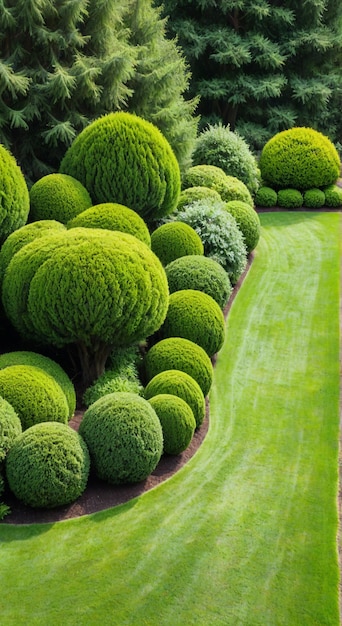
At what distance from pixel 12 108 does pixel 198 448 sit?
10005 mm

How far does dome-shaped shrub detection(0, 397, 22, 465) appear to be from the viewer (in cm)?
785

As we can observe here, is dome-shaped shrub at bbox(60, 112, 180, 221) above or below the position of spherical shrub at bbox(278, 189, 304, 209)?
above

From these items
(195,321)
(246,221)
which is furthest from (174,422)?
(246,221)

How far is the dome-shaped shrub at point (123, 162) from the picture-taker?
41.9 feet

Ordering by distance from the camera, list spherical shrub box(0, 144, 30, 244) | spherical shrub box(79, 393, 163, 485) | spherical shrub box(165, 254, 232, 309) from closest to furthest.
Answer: spherical shrub box(79, 393, 163, 485) → spherical shrub box(0, 144, 30, 244) → spherical shrub box(165, 254, 232, 309)

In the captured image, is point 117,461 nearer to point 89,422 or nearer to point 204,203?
point 89,422

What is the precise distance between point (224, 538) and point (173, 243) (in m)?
7.32

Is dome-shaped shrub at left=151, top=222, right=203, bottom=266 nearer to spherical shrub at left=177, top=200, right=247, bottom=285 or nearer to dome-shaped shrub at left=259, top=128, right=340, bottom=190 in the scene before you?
spherical shrub at left=177, top=200, right=247, bottom=285

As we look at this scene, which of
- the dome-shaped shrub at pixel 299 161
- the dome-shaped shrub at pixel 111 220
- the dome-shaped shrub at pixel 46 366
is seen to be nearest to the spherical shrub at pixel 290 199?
the dome-shaped shrub at pixel 299 161

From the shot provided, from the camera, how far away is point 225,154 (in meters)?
21.3

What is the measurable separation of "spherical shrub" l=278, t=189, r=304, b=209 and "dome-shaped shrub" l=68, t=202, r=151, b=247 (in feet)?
41.4

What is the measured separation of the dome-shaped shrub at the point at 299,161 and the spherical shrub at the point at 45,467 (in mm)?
17751

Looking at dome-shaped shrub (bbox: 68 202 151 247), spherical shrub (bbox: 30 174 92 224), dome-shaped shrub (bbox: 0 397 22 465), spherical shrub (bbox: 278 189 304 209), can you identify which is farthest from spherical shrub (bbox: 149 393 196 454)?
spherical shrub (bbox: 278 189 304 209)

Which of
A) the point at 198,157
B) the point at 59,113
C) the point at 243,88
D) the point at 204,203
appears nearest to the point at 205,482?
the point at 204,203
